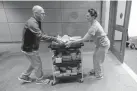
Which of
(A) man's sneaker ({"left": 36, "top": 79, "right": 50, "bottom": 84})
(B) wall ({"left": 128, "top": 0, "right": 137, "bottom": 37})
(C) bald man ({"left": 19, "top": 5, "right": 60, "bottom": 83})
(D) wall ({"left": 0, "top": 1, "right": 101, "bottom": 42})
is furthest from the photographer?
(D) wall ({"left": 0, "top": 1, "right": 101, "bottom": 42})

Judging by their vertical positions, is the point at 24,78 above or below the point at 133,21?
below

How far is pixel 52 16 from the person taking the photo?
4391 mm

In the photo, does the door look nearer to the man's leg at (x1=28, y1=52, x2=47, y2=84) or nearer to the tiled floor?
the tiled floor

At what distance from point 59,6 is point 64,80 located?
2.90m

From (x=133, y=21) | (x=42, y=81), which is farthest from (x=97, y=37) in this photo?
(x=133, y=21)

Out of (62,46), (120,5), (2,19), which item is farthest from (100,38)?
(2,19)

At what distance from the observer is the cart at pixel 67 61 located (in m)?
2.12

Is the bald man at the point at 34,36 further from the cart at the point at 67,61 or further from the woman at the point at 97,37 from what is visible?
the woman at the point at 97,37

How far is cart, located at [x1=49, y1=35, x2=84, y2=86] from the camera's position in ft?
6.97

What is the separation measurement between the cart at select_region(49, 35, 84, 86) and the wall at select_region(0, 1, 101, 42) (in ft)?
7.80

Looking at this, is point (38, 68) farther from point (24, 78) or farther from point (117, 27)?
point (117, 27)

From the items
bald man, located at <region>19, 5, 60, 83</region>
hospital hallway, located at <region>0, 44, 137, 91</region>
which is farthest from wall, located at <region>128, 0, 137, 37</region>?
bald man, located at <region>19, 5, 60, 83</region>

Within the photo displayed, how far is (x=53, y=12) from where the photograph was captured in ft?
14.3

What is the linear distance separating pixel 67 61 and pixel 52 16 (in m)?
2.67
